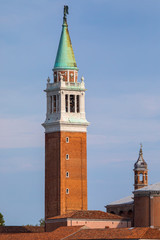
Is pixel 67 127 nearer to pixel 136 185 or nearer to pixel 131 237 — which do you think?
pixel 136 185

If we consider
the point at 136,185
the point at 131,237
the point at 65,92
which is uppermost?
the point at 65,92

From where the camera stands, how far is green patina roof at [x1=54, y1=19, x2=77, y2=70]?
102 meters

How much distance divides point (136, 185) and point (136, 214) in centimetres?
1555

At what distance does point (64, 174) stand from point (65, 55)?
39.5ft

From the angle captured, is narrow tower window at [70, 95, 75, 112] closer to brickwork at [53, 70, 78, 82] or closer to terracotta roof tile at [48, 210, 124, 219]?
brickwork at [53, 70, 78, 82]

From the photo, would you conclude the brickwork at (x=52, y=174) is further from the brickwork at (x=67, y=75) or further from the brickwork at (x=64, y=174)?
the brickwork at (x=67, y=75)

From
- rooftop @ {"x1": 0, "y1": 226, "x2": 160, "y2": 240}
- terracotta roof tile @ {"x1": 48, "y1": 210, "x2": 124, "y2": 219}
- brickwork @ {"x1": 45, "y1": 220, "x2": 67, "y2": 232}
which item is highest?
terracotta roof tile @ {"x1": 48, "y1": 210, "x2": 124, "y2": 219}

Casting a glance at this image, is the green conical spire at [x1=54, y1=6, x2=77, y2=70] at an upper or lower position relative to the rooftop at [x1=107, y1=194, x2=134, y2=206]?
upper

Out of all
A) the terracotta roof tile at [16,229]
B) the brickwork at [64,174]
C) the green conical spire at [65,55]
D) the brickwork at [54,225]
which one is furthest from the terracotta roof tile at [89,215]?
the green conical spire at [65,55]

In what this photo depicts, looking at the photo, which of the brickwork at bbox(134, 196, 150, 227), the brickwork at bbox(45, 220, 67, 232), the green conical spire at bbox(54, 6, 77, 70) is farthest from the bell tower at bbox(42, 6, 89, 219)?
the brickwork at bbox(134, 196, 150, 227)

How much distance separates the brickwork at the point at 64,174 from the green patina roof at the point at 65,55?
695 cm

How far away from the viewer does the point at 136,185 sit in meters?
108

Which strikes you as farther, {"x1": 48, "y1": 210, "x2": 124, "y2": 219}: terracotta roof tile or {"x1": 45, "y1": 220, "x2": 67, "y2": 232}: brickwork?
{"x1": 45, "y1": 220, "x2": 67, "y2": 232}: brickwork

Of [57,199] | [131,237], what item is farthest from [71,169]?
[131,237]
